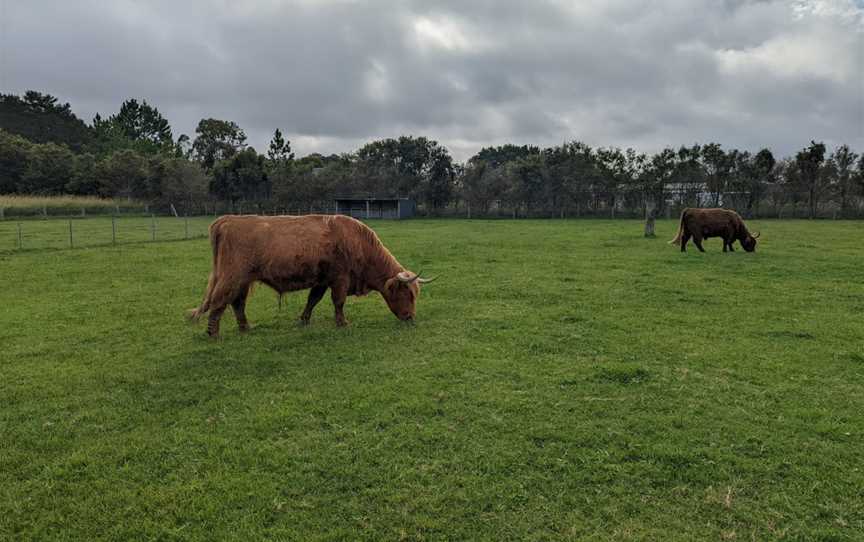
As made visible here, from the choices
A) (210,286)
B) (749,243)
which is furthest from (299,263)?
(749,243)

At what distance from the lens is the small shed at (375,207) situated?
171 feet

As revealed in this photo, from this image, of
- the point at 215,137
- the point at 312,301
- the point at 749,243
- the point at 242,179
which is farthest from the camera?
the point at 215,137

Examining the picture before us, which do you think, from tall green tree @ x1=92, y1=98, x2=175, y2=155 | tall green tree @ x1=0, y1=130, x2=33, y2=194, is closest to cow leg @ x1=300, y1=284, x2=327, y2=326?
tall green tree @ x1=0, y1=130, x2=33, y2=194

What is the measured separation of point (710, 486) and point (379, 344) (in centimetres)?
430

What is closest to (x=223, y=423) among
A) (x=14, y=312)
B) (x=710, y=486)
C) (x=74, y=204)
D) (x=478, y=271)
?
(x=710, y=486)

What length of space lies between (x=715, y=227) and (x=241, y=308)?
15939 mm

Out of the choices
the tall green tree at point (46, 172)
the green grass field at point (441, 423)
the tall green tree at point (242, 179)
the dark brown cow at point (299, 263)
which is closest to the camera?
the green grass field at point (441, 423)

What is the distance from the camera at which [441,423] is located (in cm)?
445

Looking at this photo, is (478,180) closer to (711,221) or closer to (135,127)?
(711,221)

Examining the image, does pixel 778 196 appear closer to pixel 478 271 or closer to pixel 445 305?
pixel 478 271

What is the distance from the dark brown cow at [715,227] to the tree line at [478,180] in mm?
32265

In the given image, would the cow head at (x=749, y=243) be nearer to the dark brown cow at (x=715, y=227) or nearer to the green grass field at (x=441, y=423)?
the dark brown cow at (x=715, y=227)

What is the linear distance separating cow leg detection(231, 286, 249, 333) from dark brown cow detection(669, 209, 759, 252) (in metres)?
15.0

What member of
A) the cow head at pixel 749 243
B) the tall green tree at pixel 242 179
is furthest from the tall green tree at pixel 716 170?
the tall green tree at pixel 242 179
